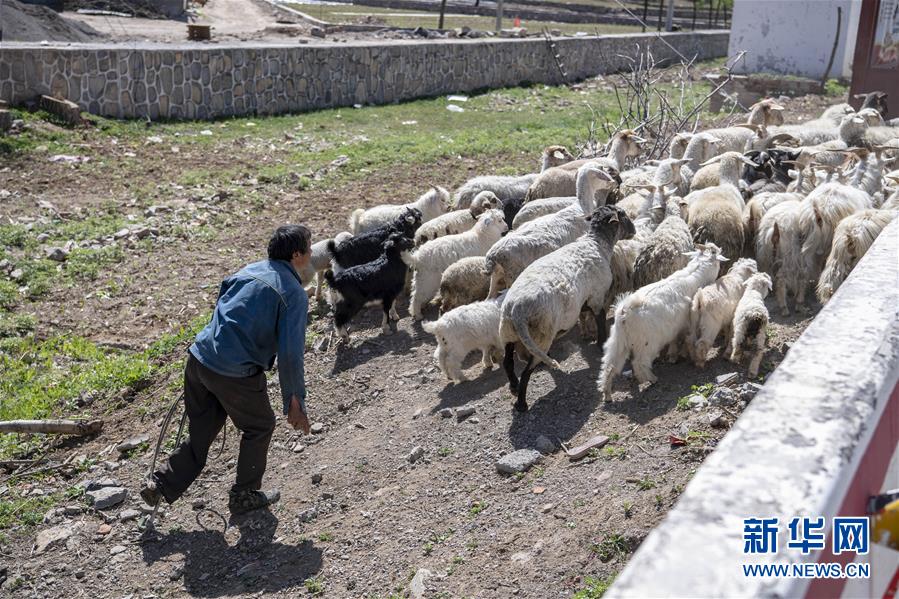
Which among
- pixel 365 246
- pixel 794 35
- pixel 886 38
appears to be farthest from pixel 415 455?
pixel 794 35

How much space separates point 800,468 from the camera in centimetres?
186

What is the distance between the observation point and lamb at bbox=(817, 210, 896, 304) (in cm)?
634

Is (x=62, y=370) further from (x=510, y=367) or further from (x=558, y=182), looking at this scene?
(x=558, y=182)

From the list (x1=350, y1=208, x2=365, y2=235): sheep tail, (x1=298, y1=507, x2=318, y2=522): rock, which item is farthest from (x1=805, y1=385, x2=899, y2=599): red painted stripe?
(x1=350, y1=208, x2=365, y2=235): sheep tail

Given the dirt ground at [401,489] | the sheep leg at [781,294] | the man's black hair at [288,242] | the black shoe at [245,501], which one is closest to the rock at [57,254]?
the dirt ground at [401,489]

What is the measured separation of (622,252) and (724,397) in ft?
6.20

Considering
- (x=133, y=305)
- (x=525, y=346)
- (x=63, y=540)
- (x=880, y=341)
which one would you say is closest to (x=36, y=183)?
(x=133, y=305)

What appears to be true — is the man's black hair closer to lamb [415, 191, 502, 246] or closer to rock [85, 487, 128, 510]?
rock [85, 487, 128, 510]

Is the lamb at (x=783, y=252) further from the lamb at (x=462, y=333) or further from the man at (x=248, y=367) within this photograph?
the man at (x=248, y=367)

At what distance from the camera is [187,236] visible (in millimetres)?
9914

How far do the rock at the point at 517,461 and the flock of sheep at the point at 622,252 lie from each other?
63 centimetres

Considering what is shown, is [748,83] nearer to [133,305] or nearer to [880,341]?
[133,305]

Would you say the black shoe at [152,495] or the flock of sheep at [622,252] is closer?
the black shoe at [152,495]

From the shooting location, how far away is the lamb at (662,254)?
663cm
